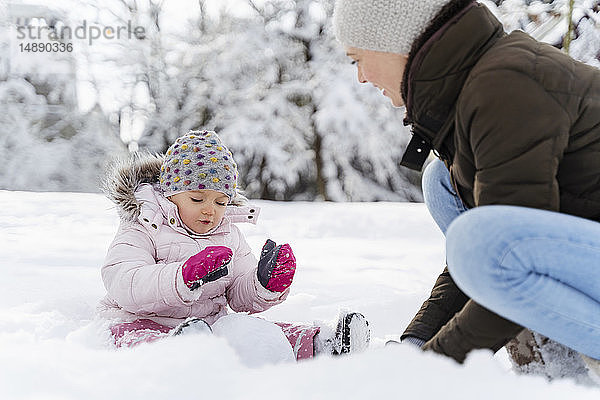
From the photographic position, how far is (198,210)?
5.81 feet

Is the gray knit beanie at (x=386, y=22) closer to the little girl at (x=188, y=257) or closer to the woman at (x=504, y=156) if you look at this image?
the woman at (x=504, y=156)

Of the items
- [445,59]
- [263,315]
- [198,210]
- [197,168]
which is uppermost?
[445,59]

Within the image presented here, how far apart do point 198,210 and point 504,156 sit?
3.58ft

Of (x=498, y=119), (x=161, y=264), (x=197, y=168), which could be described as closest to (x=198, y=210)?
(x=197, y=168)

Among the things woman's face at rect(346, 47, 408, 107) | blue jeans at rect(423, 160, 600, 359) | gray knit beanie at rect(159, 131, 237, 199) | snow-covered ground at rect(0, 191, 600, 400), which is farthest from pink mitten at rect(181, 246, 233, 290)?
blue jeans at rect(423, 160, 600, 359)

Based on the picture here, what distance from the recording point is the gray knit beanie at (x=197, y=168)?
1761 millimetres

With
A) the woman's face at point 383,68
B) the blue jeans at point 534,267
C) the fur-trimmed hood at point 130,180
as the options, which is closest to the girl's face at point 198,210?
the fur-trimmed hood at point 130,180

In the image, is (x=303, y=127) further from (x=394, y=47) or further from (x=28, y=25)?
(x=394, y=47)

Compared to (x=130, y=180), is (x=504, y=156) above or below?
above

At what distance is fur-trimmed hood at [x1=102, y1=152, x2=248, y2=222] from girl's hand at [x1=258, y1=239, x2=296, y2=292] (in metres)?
0.40

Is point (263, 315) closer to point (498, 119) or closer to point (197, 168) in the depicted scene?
point (197, 168)

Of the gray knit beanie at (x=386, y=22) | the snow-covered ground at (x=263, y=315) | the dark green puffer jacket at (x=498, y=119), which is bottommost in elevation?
the snow-covered ground at (x=263, y=315)

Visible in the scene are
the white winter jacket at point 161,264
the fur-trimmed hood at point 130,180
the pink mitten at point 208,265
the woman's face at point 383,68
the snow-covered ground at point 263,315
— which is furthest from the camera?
the fur-trimmed hood at point 130,180

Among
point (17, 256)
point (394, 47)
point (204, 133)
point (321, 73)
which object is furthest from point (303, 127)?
point (394, 47)
